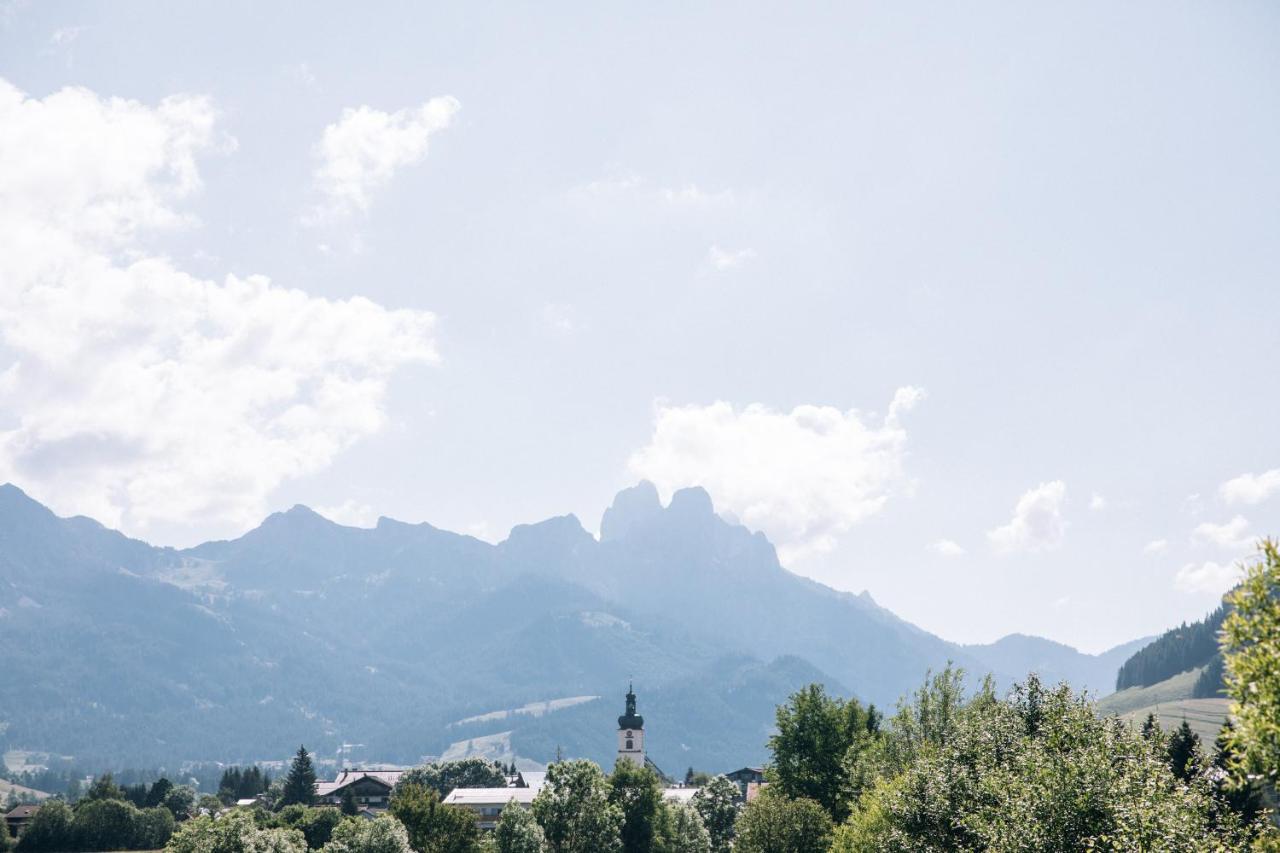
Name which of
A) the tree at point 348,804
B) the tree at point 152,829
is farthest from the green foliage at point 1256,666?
the tree at point 152,829

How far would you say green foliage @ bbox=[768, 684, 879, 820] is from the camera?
8138 centimetres

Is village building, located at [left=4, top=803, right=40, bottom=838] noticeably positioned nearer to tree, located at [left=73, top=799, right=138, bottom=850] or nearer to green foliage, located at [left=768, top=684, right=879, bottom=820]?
tree, located at [left=73, top=799, right=138, bottom=850]

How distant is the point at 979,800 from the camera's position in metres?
42.5

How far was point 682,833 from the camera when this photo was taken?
4109 inches

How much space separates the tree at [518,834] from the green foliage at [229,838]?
58.1ft

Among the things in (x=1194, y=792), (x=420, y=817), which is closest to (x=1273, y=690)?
(x=1194, y=792)

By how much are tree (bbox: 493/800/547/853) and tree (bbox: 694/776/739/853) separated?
2914 centimetres

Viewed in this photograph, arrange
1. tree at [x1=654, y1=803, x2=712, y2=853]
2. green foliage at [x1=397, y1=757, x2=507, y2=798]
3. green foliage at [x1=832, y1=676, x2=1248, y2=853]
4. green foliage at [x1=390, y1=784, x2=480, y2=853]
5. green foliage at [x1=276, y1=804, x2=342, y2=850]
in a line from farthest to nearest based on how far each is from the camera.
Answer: green foliage at [x1=397, y1=757, x2=507, y2=798] → green foliage at [x1=276, y1=804, x2=342, y2=850] → tree at [x1=654, y1=803, x2=712, y2=853] → green foliage at [x1=390, y1=784, x2=480, y2=853] → green foliage at [x1=832, y1=676, x2=1248, y2=853]

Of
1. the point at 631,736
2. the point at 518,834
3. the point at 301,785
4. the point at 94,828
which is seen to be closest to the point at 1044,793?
the point at 518,834

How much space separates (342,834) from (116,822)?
75353 millimetres

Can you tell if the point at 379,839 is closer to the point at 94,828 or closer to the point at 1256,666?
the point at 1256,666

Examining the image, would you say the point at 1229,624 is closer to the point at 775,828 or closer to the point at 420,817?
the point at 775,828

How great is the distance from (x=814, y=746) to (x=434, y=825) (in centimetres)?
3576

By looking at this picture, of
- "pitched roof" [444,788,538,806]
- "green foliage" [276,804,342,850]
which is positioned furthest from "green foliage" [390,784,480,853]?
"pitched roof" [444,788,538,806]
